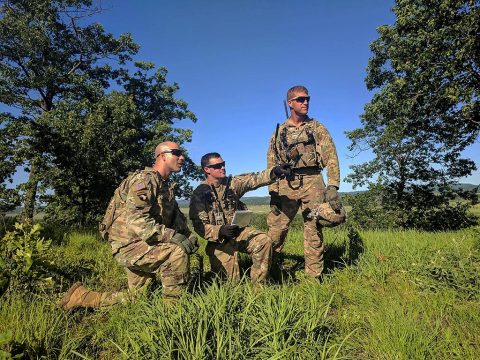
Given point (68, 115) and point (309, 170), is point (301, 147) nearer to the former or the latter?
point (309, 170)

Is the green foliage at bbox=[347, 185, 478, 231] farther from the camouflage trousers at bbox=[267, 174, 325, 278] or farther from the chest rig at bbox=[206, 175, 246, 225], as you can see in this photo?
the chest rig at bbox=[206, 175, 246, 225]

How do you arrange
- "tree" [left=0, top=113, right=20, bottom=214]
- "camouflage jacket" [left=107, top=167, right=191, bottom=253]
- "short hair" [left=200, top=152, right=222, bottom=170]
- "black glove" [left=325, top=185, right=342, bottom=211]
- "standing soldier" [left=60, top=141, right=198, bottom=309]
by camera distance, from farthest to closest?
"tree" [left=0, top=113, right=20, bottom=214] < "short hair" [left=200, top=152, right=222, bottom=170] < "black glove" [left=325, top=185, right=342, bottom=211] < "camouflage jacket" [left=107, top=167, right=191, bottom=253] < "standing soldier" [left=60, top=141, right=198, bottom=309]

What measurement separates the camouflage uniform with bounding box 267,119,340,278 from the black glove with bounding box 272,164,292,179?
6.3 inches

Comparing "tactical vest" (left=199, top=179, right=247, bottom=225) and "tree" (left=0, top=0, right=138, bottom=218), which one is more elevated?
"tree" (left=0, top=0, right=138, bottom=218)

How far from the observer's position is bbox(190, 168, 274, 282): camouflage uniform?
175 inches

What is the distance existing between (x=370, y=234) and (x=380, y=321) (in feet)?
13.2

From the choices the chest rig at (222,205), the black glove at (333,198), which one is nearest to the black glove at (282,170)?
the black glove at (333,198)

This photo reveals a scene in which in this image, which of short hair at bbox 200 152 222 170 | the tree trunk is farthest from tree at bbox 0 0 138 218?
short hair at bbox 200 152 222 170

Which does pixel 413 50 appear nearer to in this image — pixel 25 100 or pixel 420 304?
pixel 420 304

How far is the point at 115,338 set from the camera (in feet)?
8.88

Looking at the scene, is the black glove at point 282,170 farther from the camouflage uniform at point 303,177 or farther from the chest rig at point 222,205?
the chest rig at point 222,205

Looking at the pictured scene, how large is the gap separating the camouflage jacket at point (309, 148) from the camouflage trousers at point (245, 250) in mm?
1226

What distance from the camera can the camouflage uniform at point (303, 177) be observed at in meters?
4.76

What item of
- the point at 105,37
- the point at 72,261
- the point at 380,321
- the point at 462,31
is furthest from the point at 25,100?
the point at 380,321
